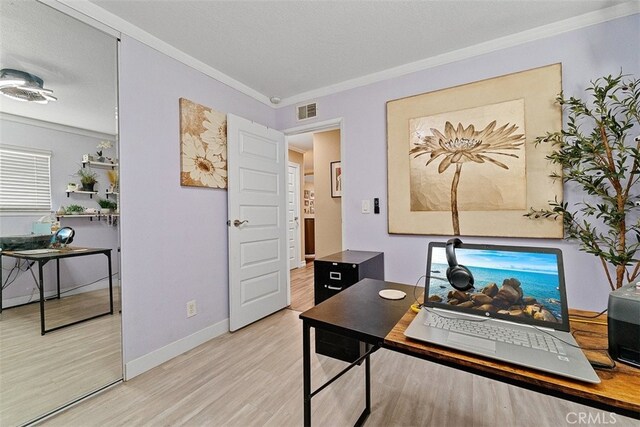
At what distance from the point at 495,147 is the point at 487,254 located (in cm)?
156

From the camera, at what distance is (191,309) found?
91.8 inches

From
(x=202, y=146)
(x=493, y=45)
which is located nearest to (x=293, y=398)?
(x=202, y=146)

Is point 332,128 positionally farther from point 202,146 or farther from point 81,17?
point 81,17

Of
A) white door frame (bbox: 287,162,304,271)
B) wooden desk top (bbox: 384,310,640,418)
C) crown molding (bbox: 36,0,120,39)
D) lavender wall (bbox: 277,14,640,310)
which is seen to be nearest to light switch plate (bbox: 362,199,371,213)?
lavender wall (bbox: 277,14,640,310)

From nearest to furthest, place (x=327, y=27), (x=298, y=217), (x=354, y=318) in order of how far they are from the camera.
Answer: (x=354, y=318)
(x=327, y=27)
(x=298, y=217)

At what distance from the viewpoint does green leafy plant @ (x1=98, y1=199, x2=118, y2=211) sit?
181 centimetres

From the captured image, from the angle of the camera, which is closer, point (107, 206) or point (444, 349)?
point (444, 349)

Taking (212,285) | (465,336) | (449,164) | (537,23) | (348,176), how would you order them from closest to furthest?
(465,336) → (537,23) → (449,164) → (212,285) → (348,176)

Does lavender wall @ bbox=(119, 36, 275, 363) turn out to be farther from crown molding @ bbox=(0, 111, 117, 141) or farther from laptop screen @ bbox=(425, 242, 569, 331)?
laptop screen @ bbox=(425, 242, 569, 331)

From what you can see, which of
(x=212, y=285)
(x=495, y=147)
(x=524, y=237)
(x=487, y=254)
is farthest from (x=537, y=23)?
(x=212, y=285)

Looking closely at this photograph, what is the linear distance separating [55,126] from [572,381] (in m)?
2.61

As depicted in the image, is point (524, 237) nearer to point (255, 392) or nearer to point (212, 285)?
point (255, 392)

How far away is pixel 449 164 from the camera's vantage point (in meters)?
2.35

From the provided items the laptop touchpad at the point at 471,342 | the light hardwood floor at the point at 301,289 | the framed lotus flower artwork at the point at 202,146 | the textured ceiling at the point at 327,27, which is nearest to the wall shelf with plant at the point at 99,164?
the framed lotus flower artwork at the point at 202,146
